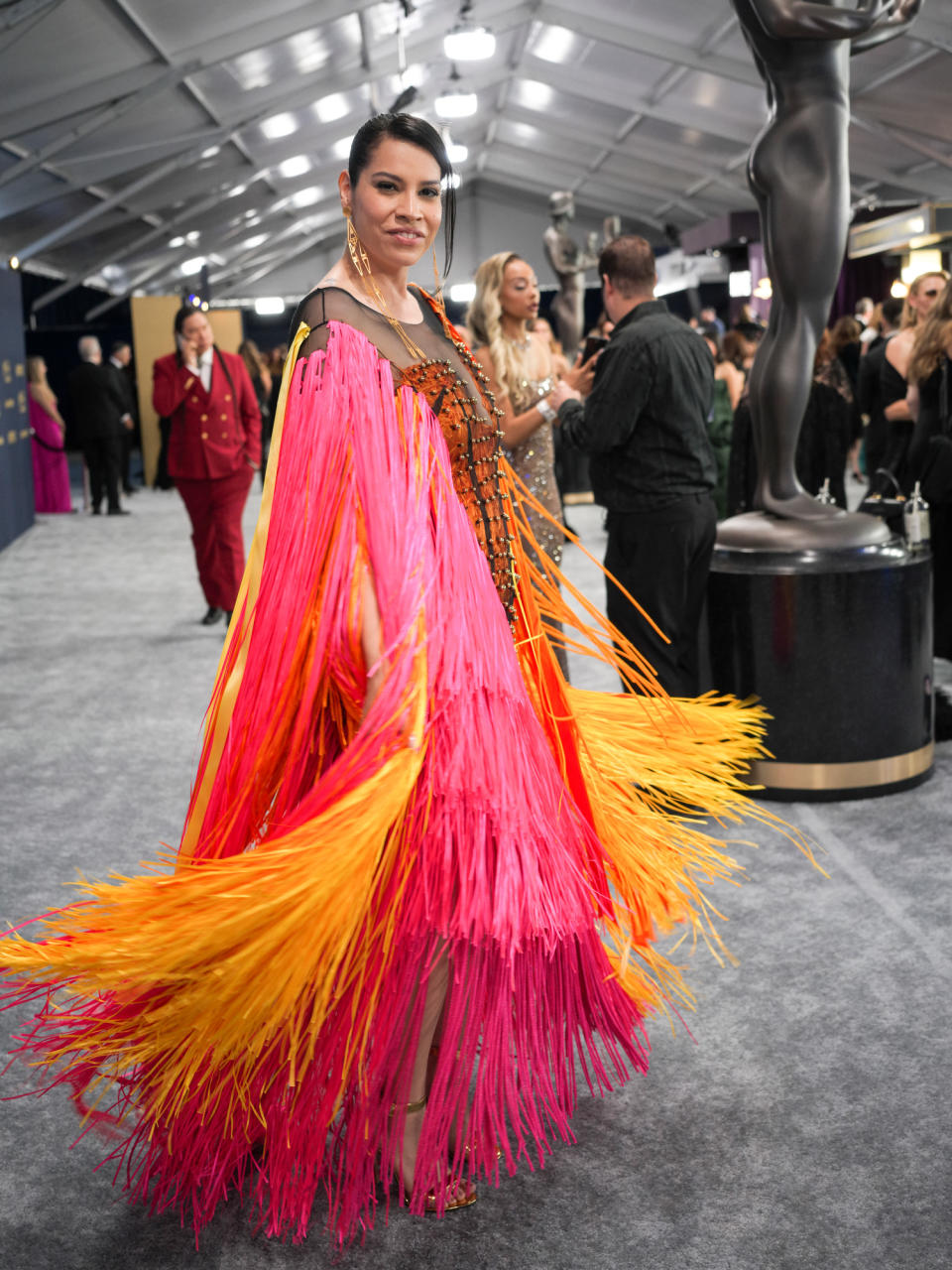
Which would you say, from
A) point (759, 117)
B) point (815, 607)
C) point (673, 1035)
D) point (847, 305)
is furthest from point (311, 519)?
point (847, 305)

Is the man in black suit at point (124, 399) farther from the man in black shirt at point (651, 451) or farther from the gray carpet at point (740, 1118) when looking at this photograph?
the gray carpet at point (740, 1118)

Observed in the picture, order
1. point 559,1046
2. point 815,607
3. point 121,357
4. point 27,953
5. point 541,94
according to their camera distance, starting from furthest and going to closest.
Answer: point 541,94
point 121,357
point 815,607
point 559,1046
point 27,953

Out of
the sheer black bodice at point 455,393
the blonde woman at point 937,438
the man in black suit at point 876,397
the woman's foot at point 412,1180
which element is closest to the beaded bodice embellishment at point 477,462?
the sheer black bodice at point 455,393

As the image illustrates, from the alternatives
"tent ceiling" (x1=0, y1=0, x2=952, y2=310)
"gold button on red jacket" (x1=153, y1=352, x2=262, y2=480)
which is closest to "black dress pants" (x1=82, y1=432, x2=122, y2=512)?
"tent ceiling" (x1=0, y1=0, x2=952, y2=310)

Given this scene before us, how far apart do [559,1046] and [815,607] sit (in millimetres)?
1801

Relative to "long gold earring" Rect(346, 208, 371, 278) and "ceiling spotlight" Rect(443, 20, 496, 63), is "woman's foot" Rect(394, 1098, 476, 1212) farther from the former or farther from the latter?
"ceiling spotlight" Rect(443, 20, 496, 63)

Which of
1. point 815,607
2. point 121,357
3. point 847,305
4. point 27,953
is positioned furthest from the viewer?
point 847,305

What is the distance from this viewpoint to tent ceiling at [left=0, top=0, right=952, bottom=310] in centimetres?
1008

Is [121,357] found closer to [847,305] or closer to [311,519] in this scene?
[847,305]

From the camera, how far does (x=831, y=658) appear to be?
3.31 metres

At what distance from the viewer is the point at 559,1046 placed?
180 cm

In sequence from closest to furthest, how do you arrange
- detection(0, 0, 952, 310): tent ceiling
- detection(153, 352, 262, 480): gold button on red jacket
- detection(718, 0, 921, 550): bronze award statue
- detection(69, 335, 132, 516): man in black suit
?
1. detection(718, 0, 921, 550): bronze award statue
2. detection(153, 352, 262, 480): gold button on red jacket
3. detection(0, 0, 952, 310): tent ceiling
4. detection(69, 335, 132, 516): man in black suit

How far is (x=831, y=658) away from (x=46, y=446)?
9.81 m

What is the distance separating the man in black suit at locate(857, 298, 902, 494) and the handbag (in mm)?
1350
